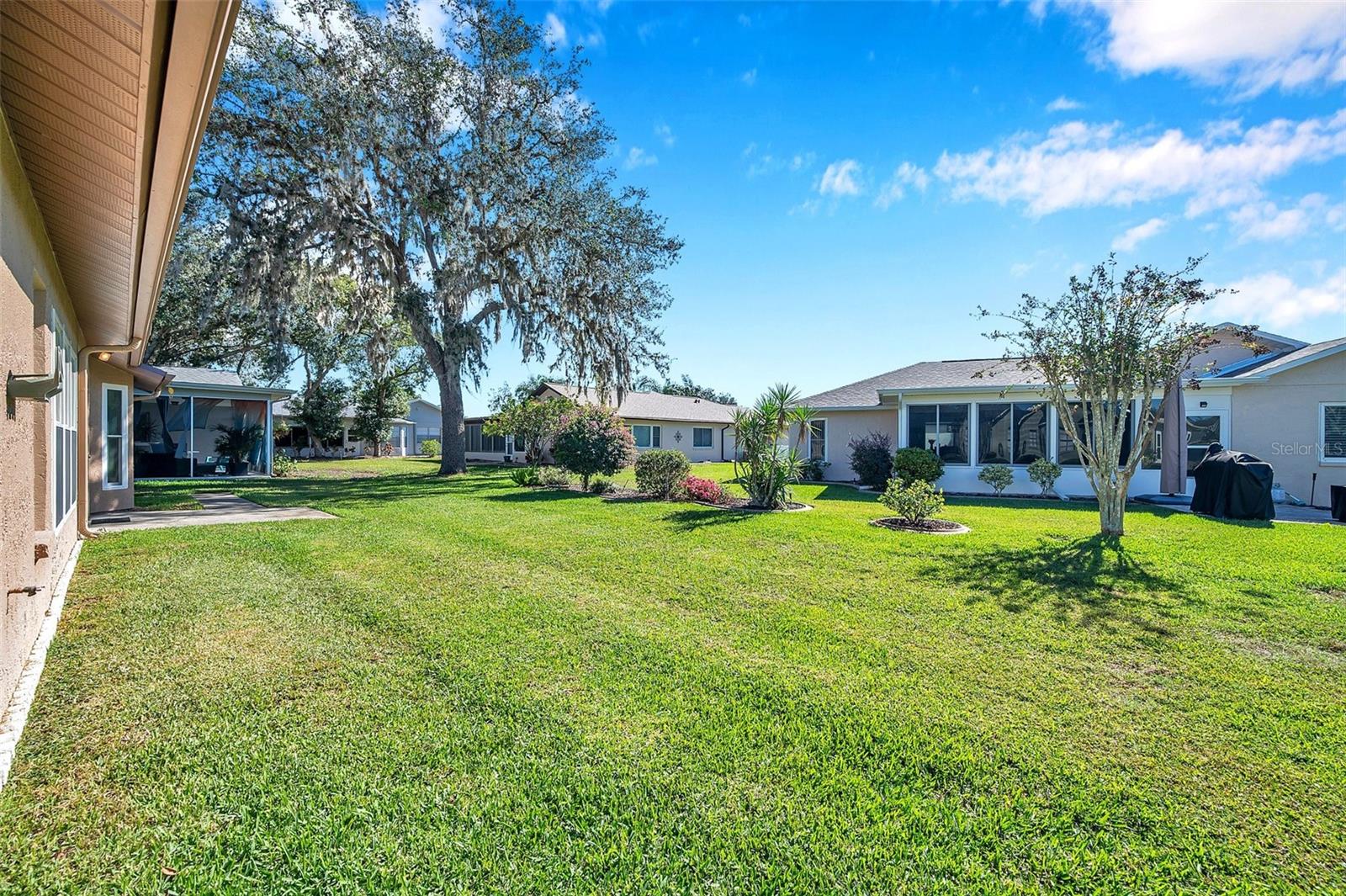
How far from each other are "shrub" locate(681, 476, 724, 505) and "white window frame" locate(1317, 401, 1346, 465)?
42.7 ft

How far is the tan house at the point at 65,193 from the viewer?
1.95 m

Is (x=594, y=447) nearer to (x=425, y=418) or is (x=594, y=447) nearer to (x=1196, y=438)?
(x=1196, y=438)

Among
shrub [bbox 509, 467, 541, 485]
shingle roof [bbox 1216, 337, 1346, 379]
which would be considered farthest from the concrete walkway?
shingle roof [bbox 1216, 337, 1346, 379]

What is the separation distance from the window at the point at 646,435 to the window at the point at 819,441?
39.8ft

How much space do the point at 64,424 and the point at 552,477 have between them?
10.7 meters

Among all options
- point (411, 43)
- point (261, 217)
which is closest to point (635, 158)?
point (411, 43)

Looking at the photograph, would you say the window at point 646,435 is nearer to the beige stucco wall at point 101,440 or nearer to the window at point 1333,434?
the beige stucco wall at point 101,440

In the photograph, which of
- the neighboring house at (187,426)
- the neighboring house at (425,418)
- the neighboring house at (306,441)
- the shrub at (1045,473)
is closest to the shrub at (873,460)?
the shrub at (1045,473)

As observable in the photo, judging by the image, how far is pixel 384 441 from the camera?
37062 mm

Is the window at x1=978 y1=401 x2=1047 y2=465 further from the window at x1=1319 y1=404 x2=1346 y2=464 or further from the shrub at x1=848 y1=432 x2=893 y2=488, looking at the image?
the window at x1=1319 y1=404 x2=1346 y2=464

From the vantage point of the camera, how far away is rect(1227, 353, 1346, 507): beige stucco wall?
12.7 m

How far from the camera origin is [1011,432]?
566 inches

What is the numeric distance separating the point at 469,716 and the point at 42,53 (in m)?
3.25

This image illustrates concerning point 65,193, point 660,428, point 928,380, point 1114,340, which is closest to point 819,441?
point 928,380
